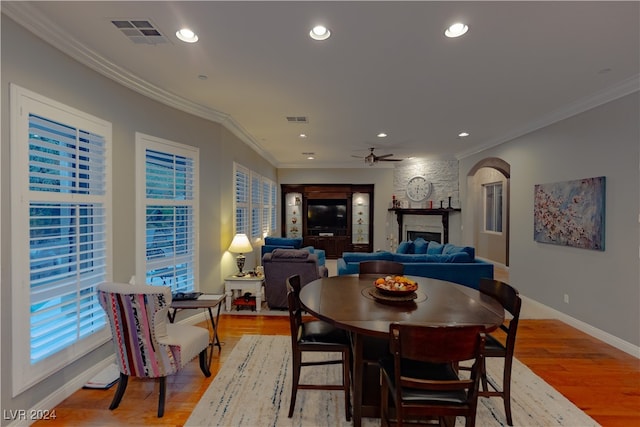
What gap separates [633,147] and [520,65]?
1.74 m

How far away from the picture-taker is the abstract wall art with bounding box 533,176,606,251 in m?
3.78

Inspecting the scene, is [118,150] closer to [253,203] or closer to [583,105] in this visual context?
[253,203]

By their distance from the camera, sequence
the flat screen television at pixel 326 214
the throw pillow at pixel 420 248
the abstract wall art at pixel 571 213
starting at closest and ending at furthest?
the abstract wall art at pixel 571 213 → the throw pillow at pixel 420 248 → the flat screen television at pixel 326 214

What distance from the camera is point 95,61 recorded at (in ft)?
9.12

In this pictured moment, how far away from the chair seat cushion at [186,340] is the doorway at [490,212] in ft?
22.3

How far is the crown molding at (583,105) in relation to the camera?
11.1 feet

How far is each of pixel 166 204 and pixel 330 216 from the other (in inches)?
248

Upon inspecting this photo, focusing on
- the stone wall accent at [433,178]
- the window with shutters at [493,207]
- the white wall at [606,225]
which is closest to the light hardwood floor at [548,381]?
the white wall at [606,225]

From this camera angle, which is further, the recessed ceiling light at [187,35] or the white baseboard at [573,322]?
the white baseboard at [573,322]

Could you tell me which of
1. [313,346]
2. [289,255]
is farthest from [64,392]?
[289,255]

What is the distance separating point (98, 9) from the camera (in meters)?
2.17

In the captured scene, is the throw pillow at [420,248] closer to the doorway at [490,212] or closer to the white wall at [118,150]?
the doorway at [490,212]

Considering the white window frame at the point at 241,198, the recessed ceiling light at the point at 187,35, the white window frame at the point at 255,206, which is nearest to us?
the recessed ceiling light at the point at 187,35

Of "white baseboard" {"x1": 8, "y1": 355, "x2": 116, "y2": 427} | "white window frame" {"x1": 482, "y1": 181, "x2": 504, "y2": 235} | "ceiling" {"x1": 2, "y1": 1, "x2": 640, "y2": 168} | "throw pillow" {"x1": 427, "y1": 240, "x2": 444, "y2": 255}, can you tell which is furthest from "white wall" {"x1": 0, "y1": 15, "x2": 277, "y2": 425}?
"white window frame" {"x1": 482, "y1": 181, "x2": 504, "y2": 235}
